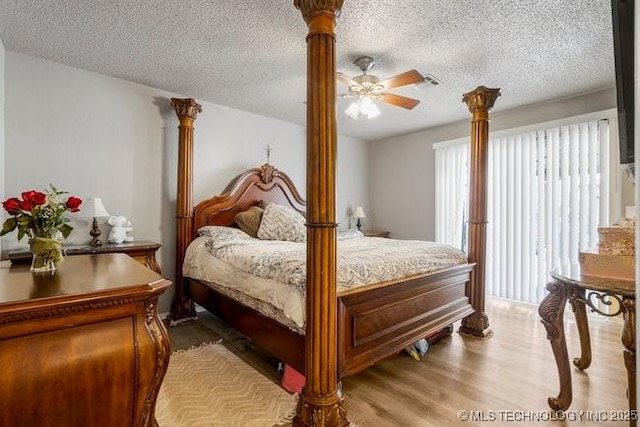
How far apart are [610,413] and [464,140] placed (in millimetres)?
3340

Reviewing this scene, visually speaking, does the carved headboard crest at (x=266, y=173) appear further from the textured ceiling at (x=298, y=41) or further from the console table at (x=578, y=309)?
the console table at (x=578, y=309)

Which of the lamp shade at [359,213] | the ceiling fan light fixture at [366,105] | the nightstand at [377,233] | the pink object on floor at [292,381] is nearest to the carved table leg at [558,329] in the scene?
the pink object on floor at [292,381]

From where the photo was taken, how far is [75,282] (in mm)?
1149

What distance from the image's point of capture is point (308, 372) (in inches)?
65.7

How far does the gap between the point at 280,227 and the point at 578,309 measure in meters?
2.58

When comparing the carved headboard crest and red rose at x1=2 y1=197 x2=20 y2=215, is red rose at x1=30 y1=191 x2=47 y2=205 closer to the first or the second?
red rose at x1=2 y1=197 x2=20 y2=215

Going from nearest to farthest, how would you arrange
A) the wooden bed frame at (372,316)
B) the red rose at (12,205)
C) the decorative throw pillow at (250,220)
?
the red rose at (12,205) < the wooden bed frame at (372,316) < the decorative throw pillow at (250,220)

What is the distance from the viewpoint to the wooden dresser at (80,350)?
0.90 metres

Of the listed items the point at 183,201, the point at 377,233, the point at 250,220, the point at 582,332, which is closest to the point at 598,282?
the point at 582,332

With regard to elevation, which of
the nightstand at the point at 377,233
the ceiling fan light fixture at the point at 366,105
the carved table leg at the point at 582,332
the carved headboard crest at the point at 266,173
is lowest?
the carved table leg at the point at 582,332

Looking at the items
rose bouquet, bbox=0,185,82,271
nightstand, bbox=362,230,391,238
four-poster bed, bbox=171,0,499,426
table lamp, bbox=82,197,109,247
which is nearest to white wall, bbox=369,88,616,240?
nightstand, bbox=362,230,391,238

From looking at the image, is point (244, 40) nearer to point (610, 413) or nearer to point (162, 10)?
point (162, 10)

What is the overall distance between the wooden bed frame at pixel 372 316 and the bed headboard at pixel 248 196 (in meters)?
0.11

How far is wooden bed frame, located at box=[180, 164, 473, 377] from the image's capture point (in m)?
1.90
